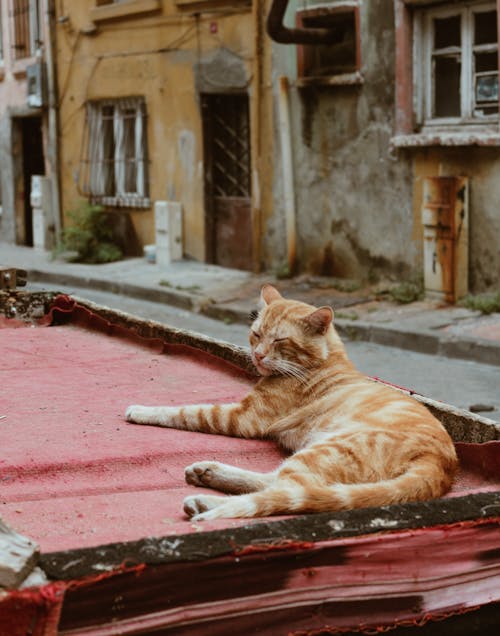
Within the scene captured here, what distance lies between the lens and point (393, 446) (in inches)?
138

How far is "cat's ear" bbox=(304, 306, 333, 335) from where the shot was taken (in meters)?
4.42

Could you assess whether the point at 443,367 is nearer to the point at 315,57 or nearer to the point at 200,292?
the point at 200,292

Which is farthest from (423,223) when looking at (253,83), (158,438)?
(158,438)

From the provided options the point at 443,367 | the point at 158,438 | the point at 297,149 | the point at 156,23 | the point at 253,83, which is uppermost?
the point at 156,23

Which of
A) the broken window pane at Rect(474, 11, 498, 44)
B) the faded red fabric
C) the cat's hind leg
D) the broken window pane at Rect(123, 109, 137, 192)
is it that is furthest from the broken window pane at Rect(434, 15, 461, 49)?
the cat's hind leg

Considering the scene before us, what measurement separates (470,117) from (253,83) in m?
3.66

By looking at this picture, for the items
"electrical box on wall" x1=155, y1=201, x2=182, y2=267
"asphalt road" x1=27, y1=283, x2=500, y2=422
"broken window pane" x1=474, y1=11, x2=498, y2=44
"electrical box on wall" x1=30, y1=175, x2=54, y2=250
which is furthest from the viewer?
"electrical box on wall" x1=30, y1=175, x2=54, y2=250

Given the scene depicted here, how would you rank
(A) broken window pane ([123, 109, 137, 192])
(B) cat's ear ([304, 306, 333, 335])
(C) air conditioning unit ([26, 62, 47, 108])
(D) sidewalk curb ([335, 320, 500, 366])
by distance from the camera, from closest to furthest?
(B) cat's ear ([304, 306, 333, 335]) → (D) sidewalk curb ([335, 320, 500, 366]) → (A) broken window pane ([123, 109, 137, 192]) → (C) air conditioning unit ([26, 62, 47, 108])

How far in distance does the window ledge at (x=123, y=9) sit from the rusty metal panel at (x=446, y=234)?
624 centimetres

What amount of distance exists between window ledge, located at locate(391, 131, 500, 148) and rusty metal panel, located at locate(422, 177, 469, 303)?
39 centimetres

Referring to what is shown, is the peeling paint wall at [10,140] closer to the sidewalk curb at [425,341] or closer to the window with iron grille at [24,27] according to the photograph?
the window with iron grille at [24,27]

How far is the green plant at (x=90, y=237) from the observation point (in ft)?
56.3

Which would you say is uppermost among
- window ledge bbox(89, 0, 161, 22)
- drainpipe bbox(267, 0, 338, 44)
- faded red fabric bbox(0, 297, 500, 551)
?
window ledge bbox(89, 0, 161, 22)

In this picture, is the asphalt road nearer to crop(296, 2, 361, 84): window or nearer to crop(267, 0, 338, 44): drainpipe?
crop(267, 0, 338, 44): drainpipe
